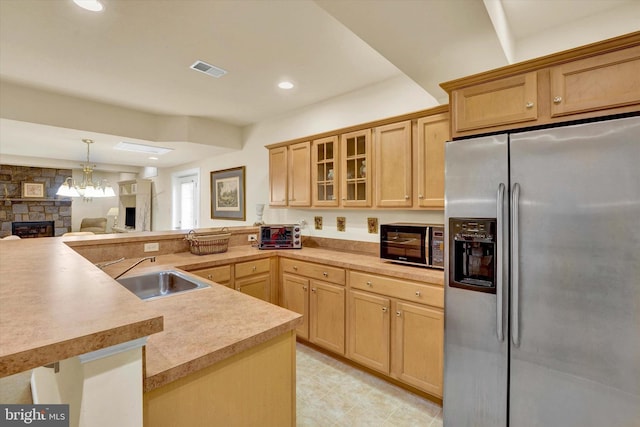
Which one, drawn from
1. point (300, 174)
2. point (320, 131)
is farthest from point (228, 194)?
point (320, 131)

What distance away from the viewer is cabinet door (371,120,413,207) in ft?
8.12

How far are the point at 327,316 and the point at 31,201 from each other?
25.2 ft

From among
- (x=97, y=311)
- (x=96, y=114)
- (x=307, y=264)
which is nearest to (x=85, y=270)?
(x=97, y=311)

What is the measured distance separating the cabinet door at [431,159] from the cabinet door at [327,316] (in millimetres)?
1074

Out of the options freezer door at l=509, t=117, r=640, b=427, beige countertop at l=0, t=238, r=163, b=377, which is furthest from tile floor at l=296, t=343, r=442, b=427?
beige countertop at l=0, t=238, r=163, b=377

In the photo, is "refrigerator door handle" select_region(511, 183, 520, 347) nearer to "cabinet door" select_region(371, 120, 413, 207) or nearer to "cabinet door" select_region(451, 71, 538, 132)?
"cabinet door" select_region(451, 71, 538, 132)

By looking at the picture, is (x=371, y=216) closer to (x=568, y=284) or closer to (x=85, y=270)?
(x=568, y=284)

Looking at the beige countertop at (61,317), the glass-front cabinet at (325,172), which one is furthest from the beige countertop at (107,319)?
the glass-front cabinet at (325,172)

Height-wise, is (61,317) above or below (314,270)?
above

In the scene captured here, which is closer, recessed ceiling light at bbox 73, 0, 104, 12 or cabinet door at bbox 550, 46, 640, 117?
cabinet door at bbox 550, 46, 640, 117

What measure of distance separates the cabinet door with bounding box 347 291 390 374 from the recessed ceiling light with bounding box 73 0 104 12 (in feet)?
8.75

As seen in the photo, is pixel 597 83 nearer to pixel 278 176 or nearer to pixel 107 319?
pixel 107 319

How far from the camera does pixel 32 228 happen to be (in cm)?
656

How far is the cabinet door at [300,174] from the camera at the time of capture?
3234mm
